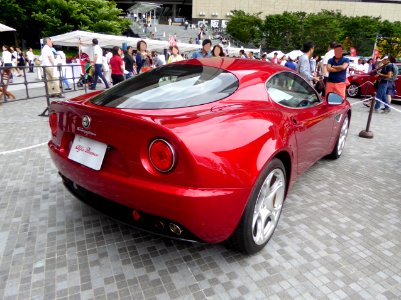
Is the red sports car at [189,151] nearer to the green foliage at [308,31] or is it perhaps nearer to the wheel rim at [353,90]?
the wheel rim at [353,90]

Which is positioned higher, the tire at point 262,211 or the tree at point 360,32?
the tree at point 360,32

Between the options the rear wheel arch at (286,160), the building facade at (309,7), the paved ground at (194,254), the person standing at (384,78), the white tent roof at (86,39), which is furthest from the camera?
the building facade at (309,7)

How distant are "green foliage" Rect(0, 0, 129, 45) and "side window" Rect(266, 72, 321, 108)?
35.9m

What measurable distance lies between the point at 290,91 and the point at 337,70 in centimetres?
421

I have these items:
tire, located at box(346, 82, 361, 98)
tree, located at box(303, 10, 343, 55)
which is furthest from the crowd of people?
tree, located at box(303, 10, 343, 55)

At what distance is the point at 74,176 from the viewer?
2.45 m

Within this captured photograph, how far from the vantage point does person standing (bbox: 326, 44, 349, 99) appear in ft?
22.2

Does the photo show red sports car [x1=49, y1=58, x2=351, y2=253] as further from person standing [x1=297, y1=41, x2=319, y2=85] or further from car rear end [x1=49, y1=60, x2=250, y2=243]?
person standing [x1=297, y1=41, x2=319, y2=85]

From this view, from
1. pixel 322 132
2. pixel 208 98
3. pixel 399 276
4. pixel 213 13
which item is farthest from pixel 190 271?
pixel 213 13

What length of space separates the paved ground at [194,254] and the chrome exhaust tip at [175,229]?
390 mm

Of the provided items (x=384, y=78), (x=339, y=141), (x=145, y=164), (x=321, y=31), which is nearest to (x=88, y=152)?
(x=145, y=164)

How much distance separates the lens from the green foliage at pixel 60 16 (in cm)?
3456

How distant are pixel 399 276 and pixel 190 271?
1.54 meters

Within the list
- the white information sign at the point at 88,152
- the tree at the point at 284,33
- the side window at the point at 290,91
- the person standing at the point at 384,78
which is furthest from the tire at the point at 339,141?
the tree at the point at 284,33
